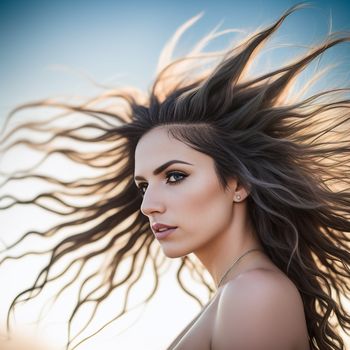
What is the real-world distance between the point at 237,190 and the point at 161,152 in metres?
0.58

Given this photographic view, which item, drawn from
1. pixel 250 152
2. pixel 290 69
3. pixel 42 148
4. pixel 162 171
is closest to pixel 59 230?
pixel 42 148

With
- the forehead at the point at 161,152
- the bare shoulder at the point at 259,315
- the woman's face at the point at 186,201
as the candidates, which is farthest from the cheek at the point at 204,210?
the bare shoulder at the point at 259,315

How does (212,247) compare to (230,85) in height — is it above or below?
below

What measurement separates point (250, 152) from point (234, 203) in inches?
16.0

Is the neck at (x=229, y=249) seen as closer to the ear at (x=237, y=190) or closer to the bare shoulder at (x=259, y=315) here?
the ear at (x=237, y=190)

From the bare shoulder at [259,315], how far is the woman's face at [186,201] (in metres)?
0.57

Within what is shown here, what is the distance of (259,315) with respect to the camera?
9.96 ft

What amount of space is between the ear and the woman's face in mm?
30

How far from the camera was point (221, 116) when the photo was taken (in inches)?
170

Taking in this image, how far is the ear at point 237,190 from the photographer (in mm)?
3938

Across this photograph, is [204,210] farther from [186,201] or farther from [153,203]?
[153,203]

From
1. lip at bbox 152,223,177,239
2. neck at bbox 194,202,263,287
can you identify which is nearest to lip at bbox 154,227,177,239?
lip at bbox 152,223,177,239

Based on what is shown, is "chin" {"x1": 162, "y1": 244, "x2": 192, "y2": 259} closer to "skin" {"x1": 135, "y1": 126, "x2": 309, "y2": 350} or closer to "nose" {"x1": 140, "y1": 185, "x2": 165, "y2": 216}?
"skin" {"x1": 135, "y1": 126, "x2": 309, "y2": 350}

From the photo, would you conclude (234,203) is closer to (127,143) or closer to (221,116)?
(221,116)
